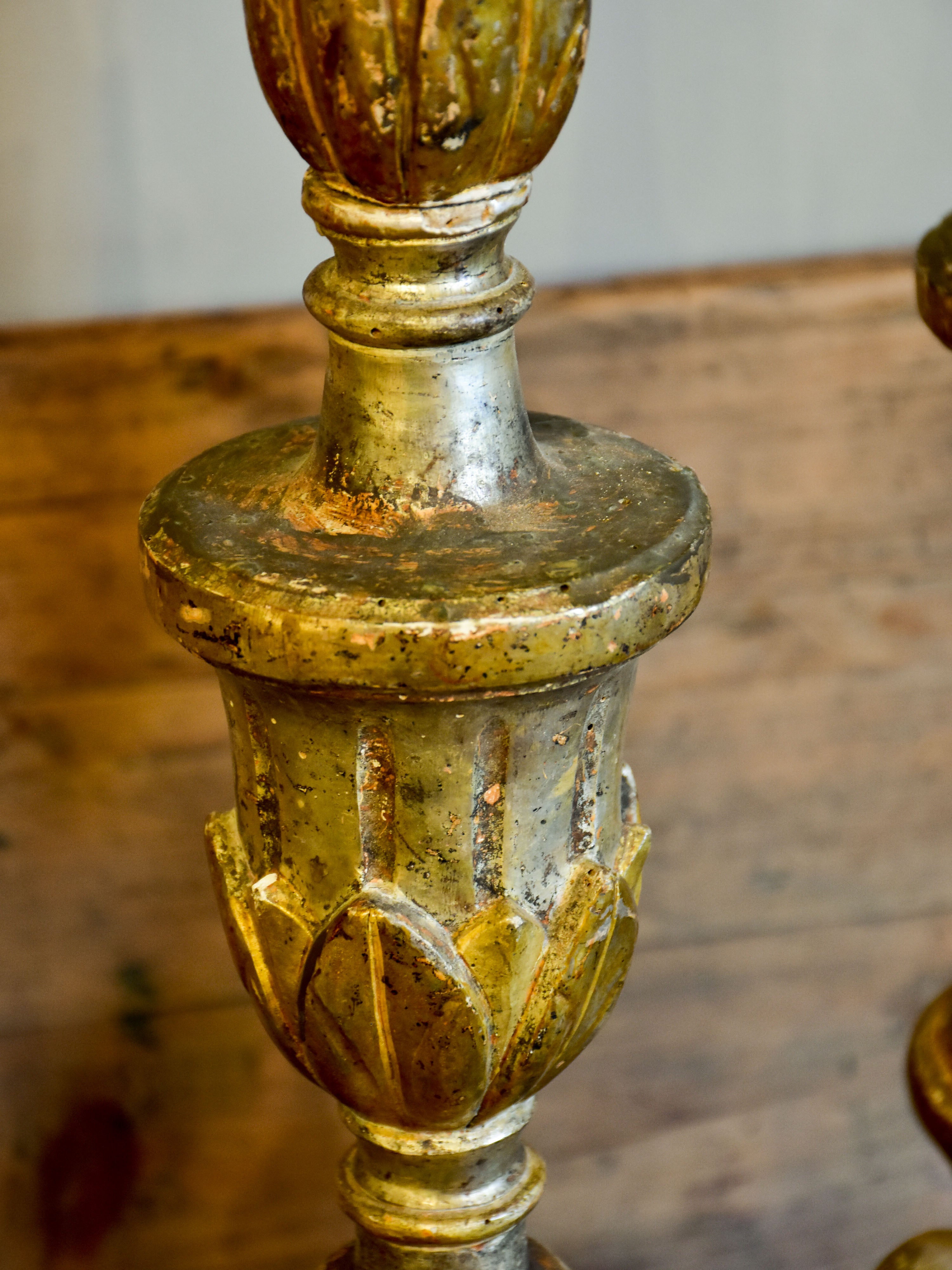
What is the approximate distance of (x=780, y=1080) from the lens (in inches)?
34.4

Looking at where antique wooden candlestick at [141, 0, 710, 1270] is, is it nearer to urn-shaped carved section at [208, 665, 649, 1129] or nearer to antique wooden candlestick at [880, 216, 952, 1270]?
urn-shaped carved section at [208, 665, 649, 1129]

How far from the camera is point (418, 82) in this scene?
37 cm

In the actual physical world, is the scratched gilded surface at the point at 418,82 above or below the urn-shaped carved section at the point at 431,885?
above

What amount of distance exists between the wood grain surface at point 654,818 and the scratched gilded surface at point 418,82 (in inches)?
13.4

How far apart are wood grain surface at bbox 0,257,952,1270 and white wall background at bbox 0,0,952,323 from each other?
0.02m

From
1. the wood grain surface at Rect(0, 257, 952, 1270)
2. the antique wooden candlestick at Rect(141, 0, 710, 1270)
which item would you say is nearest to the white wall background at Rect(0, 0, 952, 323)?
the wood grain surface at Rect(0, 257, 952, 1270)

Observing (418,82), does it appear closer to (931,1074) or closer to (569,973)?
(569,973)

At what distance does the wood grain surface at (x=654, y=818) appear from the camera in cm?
74

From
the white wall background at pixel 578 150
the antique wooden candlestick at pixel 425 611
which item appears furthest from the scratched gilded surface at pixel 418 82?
the white wall background at pixel 578 150

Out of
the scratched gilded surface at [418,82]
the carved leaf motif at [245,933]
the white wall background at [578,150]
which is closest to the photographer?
the scratched gilded surface at [418,82]

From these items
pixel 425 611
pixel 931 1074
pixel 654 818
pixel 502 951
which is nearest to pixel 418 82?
pixel 425 611

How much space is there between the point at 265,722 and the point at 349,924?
65mm

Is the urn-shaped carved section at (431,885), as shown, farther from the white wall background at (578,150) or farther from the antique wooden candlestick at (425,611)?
the white wall background at (578,150)

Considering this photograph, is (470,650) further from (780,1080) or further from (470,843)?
(780,1080)
